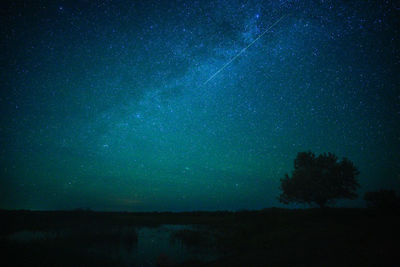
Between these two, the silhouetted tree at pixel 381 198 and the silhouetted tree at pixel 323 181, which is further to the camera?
the silhouetted tree at pixel 381 198

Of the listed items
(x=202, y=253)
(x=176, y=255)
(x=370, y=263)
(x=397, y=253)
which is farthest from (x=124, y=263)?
(x=397, y=253)

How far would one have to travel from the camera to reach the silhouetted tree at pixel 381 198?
35513mm

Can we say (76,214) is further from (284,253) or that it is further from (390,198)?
(390,198)

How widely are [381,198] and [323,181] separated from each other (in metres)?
18.4

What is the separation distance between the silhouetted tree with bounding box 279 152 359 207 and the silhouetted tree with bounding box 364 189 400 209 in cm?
1141

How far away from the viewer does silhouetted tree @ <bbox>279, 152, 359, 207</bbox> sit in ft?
98.8

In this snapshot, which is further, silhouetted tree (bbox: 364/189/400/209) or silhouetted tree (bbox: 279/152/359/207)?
silhouetted tree (bbox: 364/189/400/209)

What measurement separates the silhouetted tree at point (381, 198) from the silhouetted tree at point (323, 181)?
1141 cm

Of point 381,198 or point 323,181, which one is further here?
point 381,198

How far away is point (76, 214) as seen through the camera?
53.2 metres

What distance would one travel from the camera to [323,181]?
3016cm

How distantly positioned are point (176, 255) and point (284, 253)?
8.28m

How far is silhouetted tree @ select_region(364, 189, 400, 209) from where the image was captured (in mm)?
35513

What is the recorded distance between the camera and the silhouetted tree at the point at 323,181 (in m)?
30.1
